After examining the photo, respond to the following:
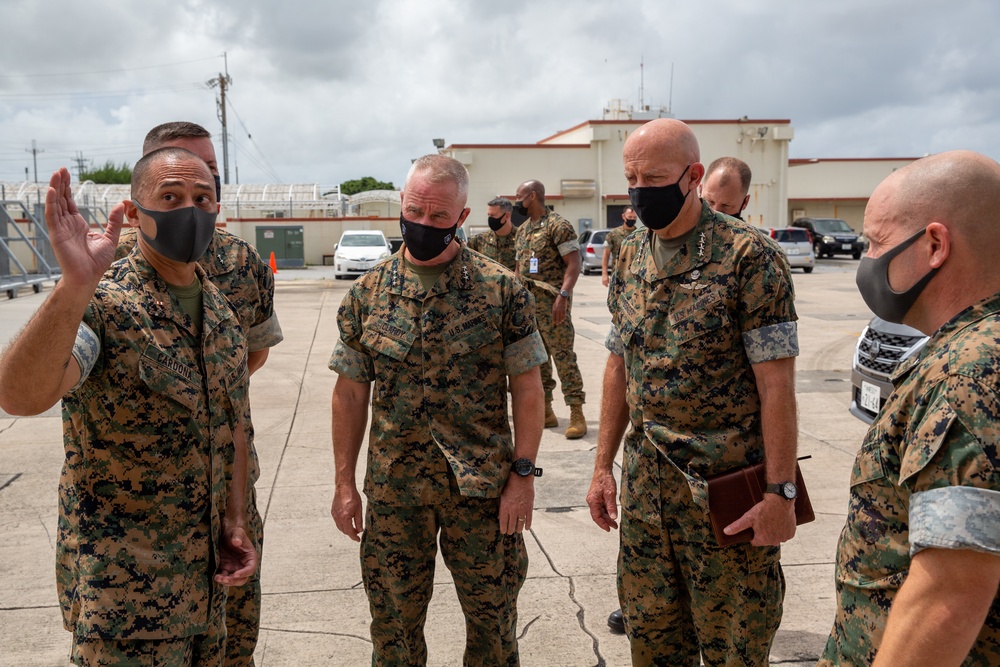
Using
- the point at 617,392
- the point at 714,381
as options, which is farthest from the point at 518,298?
the point at 714,381

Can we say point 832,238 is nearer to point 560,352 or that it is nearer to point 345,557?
point 560,352

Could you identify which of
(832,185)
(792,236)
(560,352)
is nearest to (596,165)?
(792,236)

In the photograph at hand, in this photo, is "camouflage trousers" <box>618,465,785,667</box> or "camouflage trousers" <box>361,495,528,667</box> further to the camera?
"camouflage trousers" <box>361,495,528,667</box>

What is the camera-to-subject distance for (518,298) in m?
3.02

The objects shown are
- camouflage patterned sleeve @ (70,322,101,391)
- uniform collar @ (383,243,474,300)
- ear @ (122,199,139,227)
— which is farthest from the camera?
uniform collar @ (383,243,474,300)

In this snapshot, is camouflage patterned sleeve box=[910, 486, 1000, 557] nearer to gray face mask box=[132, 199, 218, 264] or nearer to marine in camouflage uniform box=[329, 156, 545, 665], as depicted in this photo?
marine in camouflage uniform box=[329, 156, 545, 665]

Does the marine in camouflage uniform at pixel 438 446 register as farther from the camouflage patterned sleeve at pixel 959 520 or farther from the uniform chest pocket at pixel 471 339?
the camouflage patterned sleeve at pixel 959 520

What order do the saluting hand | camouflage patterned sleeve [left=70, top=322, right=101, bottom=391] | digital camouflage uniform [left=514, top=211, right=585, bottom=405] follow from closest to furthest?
the saluting hand → camouflage patterned sleeve [left=70, top=322, right=101, bottom=391] → digital camouflage uniform [left=514, top=211, right=585, bottom=405]

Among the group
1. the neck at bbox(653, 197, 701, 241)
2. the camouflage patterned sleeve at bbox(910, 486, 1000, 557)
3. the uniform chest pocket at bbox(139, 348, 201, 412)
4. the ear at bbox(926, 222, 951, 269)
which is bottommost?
the camouflage patterned sleeve at bbox(910, 486, 1000, 557)

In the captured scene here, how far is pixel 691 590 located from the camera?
9.15ft

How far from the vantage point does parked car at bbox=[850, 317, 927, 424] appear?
6.30m

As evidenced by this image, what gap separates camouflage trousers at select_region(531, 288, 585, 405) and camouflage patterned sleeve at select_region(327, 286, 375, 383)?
4.23 m

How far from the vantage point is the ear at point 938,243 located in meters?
1.65

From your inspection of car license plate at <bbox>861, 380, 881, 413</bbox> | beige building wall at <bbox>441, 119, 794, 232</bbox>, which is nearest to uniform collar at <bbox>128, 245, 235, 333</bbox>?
car license plate at <bbox>861, 380, 881, 413</bbox>
